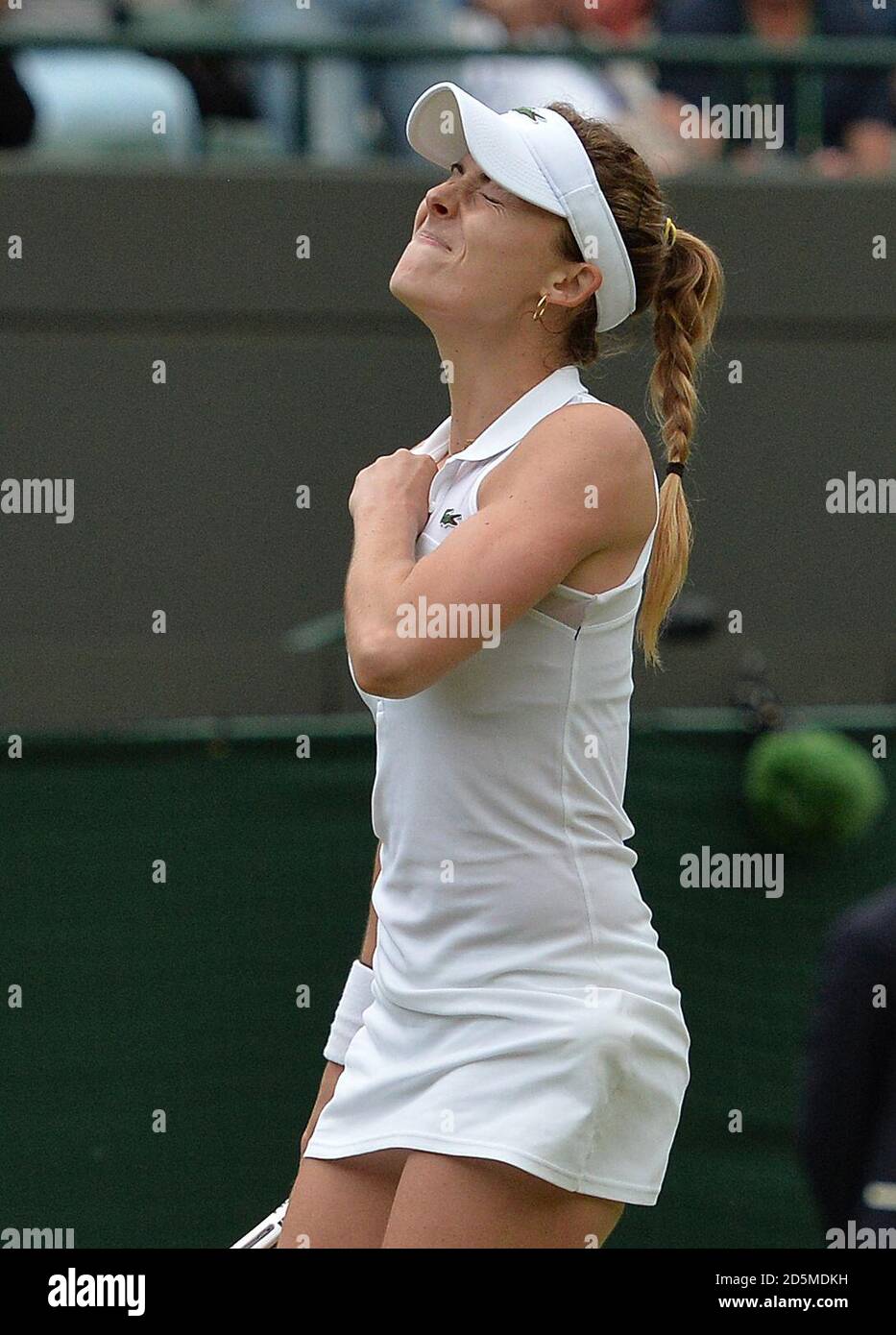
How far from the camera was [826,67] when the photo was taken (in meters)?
4.75

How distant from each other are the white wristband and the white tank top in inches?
8.5

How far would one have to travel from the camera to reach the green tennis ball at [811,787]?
13.1ft

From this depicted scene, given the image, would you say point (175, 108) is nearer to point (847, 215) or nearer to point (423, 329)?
point (423, 329)

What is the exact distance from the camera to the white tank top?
2191 millimetres

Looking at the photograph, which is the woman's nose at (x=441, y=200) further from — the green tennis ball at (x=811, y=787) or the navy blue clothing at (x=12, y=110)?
the navy blue clothing at (x=12, y=110)

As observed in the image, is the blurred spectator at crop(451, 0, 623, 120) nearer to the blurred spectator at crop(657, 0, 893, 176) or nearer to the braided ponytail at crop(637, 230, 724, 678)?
the blurred spectator at crop(657, 0, 893, 176)

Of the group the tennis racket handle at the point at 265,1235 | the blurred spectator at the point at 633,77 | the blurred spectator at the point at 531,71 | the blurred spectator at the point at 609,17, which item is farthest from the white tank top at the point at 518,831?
the blurred spectator at the point at 609,17

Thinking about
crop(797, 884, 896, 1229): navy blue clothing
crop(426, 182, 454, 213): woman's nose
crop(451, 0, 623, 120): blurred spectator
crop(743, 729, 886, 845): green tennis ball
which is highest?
crop(451, 0, 623, 120): blurred spectator

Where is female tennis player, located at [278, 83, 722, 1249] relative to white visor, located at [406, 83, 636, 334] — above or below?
below

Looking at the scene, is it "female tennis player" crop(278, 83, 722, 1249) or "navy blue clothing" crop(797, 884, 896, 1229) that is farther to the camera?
"navy blue clothing" crop(797, 884, 896, 1229)

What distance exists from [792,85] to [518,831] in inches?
129

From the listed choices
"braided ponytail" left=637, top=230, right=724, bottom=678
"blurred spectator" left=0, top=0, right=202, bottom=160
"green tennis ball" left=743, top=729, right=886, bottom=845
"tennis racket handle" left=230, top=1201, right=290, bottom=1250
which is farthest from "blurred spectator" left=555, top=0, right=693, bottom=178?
"tennis racket handle" left=230, top=1201, right=290, bottom=1250

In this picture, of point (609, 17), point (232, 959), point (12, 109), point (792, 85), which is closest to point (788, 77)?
point (792, 85)
